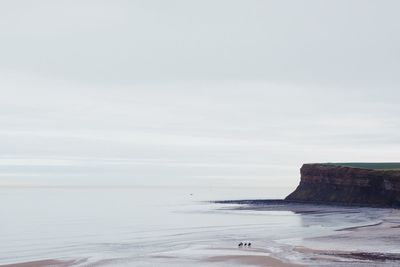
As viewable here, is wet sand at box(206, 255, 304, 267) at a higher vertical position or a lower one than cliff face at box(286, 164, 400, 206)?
lower

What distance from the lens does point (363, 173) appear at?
135375 millimetres

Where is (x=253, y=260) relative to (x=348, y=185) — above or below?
below

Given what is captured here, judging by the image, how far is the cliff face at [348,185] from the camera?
130750mm

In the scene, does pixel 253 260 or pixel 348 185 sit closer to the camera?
pixel 253 260

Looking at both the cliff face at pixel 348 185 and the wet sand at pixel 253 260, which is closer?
the wet sand at pixel 253 260

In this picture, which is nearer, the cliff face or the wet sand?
the wet sand

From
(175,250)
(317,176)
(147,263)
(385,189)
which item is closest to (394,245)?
(175,250)

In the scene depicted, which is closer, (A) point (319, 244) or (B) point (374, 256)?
(B) point (374, 256)

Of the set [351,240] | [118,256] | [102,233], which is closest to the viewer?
[118,256]

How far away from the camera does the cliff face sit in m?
131

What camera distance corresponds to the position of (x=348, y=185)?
468 ft

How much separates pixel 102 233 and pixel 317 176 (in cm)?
8545

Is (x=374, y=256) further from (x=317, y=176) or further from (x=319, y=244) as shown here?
(x=317, y=176)

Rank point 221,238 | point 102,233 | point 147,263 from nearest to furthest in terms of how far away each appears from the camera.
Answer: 1. point 147,263
2. point 221,238
3. point 102,233
